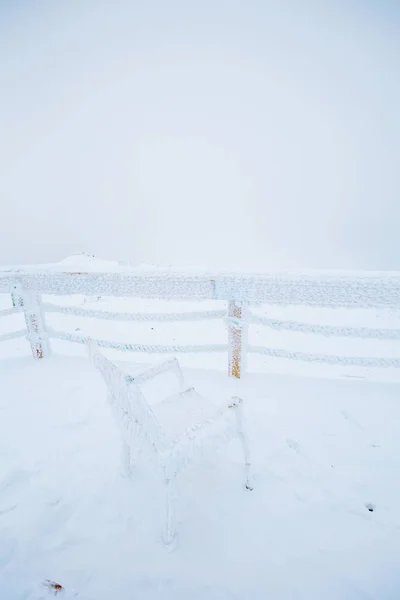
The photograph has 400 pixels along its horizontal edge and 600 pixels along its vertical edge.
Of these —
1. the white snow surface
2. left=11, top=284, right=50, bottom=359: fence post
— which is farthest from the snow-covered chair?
left=11, top=284, right=50, bottom=359: fence post

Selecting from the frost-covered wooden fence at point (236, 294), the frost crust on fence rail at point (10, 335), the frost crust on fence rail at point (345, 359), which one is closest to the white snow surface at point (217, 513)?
the frost crust on fence rail at point (345, 359)

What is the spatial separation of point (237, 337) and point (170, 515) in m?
2.26

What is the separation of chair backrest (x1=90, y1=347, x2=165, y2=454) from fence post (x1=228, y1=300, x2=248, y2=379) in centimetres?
203

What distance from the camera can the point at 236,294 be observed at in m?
3.47

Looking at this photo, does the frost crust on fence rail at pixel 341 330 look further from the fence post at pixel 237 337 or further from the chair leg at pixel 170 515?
the chair leg at pixel 170 515

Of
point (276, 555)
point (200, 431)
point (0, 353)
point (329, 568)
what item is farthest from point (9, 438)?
point (0, 353)

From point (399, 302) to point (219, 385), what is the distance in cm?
238

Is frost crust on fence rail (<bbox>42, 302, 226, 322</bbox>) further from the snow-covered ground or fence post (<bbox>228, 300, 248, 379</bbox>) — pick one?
the snow-covered ground

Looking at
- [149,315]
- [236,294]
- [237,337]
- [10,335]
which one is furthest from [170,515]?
[10,335]

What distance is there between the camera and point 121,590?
1.50 m

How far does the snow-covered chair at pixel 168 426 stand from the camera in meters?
1.47

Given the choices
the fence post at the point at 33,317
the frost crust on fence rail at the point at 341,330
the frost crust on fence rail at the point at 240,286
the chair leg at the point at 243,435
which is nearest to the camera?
the chair leg at the point at 243,435

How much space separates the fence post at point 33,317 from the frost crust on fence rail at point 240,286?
0.64ft

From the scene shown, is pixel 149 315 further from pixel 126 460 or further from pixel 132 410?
pixel 132 410
